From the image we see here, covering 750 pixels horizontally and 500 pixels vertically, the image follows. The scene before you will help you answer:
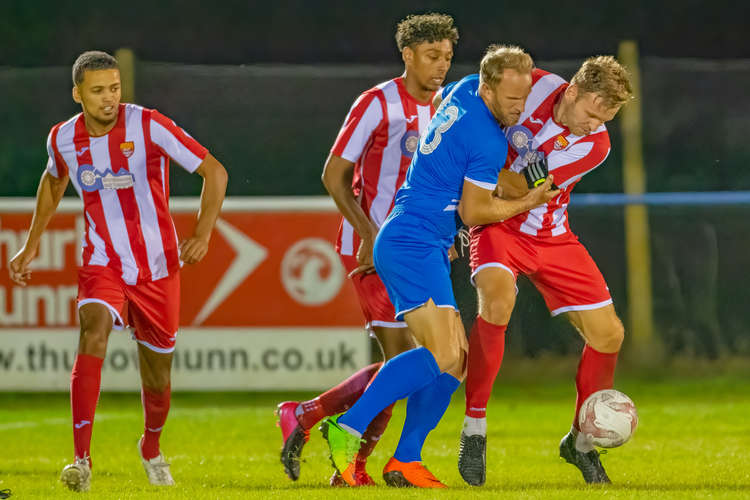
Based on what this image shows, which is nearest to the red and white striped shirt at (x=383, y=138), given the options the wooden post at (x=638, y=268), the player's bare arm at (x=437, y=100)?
the player's bare arm at (x=437, y=100)

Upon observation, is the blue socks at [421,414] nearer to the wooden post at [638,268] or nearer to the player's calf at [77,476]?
the player's calf at [77,476]

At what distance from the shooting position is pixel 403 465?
5.97 m

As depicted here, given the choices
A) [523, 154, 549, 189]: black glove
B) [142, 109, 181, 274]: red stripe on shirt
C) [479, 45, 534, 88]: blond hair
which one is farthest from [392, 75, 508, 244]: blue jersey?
[142, 109, 181, 274]: red stripe on shirt

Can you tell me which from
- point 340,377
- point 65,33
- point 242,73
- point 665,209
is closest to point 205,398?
point 340,377

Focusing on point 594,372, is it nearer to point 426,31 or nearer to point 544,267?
point 544,267

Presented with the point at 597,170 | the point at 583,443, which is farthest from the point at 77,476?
the point at 597,170

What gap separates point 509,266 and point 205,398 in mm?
4350

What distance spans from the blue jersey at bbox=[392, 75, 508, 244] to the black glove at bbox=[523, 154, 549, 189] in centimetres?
42

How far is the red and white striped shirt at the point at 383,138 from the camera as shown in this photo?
635 cm

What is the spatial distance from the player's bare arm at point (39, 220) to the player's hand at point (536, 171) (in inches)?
82.4

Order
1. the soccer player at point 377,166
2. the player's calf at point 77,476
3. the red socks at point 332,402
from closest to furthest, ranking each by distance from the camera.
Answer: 1. the player's calf at point 77,476
2. the soccer player at point 377,166
3. the red socks at point 332,402

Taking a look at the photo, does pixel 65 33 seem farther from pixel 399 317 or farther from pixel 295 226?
pixel 399 317

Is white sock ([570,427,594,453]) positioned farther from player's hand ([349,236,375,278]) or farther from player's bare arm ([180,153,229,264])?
player's bare arm ([180,153,229,264])

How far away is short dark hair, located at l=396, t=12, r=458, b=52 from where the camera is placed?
632 centimetres
